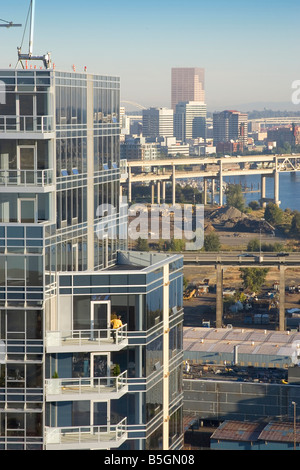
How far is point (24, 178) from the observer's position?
5.50m

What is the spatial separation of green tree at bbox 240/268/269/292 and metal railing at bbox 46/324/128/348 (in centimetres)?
2382

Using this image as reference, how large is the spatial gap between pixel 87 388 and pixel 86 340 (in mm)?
263

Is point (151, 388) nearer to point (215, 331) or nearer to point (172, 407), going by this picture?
point (172, 407)

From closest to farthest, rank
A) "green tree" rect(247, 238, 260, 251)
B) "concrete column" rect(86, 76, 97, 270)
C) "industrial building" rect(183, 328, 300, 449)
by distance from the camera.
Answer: "concrete column" rect(86, 76, 97, 270), "industrial building" rect(183, 328, 300, 449), "green tree" rect(247, 238, 260, 251)

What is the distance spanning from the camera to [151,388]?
565 cm

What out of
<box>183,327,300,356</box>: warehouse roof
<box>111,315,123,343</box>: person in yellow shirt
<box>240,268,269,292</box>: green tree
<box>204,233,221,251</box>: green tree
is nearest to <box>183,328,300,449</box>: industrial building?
<box>183,327,300,356</box>: warehouse roof

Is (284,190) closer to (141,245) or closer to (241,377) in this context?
(141,245)

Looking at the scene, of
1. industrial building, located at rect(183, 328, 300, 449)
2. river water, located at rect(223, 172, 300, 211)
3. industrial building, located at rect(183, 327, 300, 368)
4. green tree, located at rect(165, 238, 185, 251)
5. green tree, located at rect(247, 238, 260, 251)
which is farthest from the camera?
river water, located at rect(223, 172, 300, 211)

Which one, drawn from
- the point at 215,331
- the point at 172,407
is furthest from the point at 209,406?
the point at 172,407

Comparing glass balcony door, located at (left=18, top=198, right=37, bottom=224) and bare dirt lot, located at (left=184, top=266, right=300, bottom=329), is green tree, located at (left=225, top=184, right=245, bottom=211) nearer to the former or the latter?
bare dirt lot, located at (left=184, top=266, right=300, bottom=329)

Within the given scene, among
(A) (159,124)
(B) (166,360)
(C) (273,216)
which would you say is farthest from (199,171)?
(B) (166,360)

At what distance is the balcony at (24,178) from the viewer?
5.48 meters

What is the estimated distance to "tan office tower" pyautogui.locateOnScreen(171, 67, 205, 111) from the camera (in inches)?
5458
